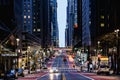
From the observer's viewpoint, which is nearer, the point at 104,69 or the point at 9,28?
the point at 104,69

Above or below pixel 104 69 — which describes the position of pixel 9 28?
above

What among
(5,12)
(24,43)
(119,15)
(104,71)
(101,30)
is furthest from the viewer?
(24,43)

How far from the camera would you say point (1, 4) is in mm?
125125

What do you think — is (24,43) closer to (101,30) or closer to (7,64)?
(101,30)

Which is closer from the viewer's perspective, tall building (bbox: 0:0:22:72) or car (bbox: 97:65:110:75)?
car (bbox: 97:65:110:75)

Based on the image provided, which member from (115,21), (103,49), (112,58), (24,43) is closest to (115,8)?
(115,21)

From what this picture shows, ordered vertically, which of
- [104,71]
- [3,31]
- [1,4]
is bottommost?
[104,71]

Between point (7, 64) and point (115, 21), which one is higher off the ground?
point (115, 21)

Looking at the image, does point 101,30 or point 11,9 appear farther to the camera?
point 101,30

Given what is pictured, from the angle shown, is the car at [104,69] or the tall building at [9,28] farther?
the tall building at [9,28]

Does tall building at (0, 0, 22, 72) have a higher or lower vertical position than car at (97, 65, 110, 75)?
higher

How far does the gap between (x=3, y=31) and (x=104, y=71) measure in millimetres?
39829

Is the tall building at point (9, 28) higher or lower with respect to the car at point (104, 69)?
higher

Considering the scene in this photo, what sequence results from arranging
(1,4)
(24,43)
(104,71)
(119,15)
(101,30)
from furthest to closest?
1. (24,43)
2. (101,30)
3. (1,4)
4. (119,15)
5. (104,71)
